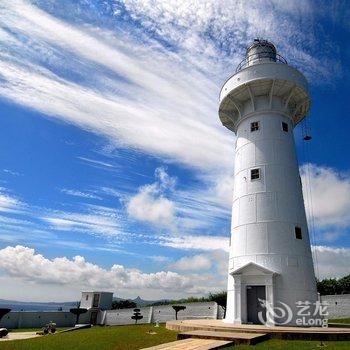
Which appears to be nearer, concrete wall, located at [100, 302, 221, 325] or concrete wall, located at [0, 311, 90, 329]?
concrete wall, located at [100, 302, 221, 325]

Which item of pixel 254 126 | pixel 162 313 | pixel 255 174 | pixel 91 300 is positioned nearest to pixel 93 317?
pixel 91 300

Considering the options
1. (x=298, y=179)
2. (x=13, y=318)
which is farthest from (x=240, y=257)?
(x=13, y=318)

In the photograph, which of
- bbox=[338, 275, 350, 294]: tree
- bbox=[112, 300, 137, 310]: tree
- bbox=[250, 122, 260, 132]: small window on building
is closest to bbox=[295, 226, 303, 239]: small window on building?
bbox=[250, 122, 260, 132]: small window on building

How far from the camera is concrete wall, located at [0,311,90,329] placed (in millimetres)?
26352

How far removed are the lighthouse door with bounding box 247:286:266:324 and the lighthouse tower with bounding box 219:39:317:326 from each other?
48mm

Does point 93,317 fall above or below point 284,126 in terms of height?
below

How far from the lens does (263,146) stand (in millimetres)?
19391

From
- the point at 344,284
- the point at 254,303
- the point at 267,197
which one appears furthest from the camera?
the point at 344,284

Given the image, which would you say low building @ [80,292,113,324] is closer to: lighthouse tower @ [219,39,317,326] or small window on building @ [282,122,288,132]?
lighthouse tower @ [219,39,317,326]

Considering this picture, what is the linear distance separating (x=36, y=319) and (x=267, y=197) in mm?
22170

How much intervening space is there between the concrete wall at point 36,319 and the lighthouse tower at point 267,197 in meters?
18.3

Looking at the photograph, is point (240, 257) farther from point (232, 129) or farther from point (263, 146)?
point (232, 129)

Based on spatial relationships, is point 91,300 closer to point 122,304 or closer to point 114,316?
point 114,316

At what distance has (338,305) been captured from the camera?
21.3m
